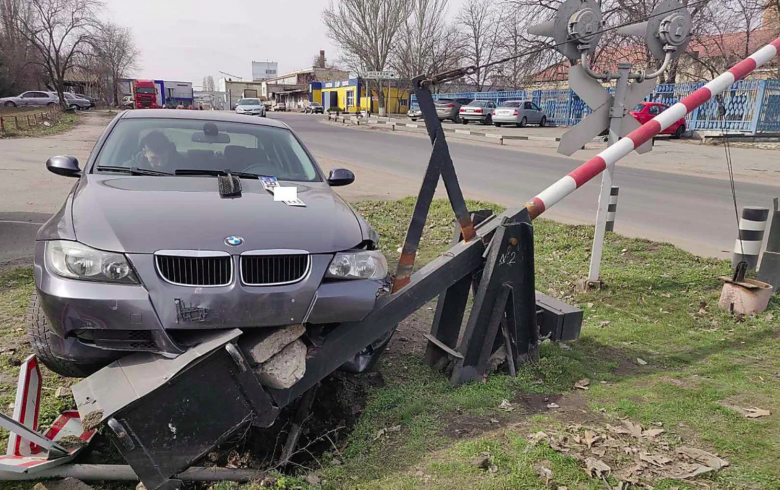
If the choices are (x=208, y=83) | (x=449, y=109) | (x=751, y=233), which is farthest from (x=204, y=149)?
(x=208, y=83)

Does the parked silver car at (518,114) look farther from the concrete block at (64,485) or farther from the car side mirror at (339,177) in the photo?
the concrete block at (64,485)

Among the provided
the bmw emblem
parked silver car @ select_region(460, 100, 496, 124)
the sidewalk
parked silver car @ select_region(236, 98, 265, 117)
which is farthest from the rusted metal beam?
parked silver car @ select_region(236, 98, 265, 117)

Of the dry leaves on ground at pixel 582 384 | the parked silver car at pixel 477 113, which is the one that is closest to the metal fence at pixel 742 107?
the parked silver car at pixel 477 113

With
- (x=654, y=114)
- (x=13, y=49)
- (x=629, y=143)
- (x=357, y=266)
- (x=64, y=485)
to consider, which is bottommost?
(x=64, y=485)

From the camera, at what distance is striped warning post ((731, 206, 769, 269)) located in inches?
224

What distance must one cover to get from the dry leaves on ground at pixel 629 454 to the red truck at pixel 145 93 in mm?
53242

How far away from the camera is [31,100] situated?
50.5 m

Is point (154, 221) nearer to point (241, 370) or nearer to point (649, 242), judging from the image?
point (241, 370)

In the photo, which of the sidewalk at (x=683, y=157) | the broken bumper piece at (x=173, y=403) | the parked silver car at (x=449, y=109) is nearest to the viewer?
the broken bumper piece at (x=173, y=403)

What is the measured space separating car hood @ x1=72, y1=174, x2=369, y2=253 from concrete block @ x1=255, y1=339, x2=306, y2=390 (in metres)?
0.52

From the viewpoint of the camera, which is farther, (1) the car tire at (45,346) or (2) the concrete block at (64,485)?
(1) the car tire at (45,346)

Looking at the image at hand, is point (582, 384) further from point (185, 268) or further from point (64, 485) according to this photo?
point (64, 485)

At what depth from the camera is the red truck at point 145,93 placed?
49250 mm

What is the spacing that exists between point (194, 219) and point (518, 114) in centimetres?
3379
